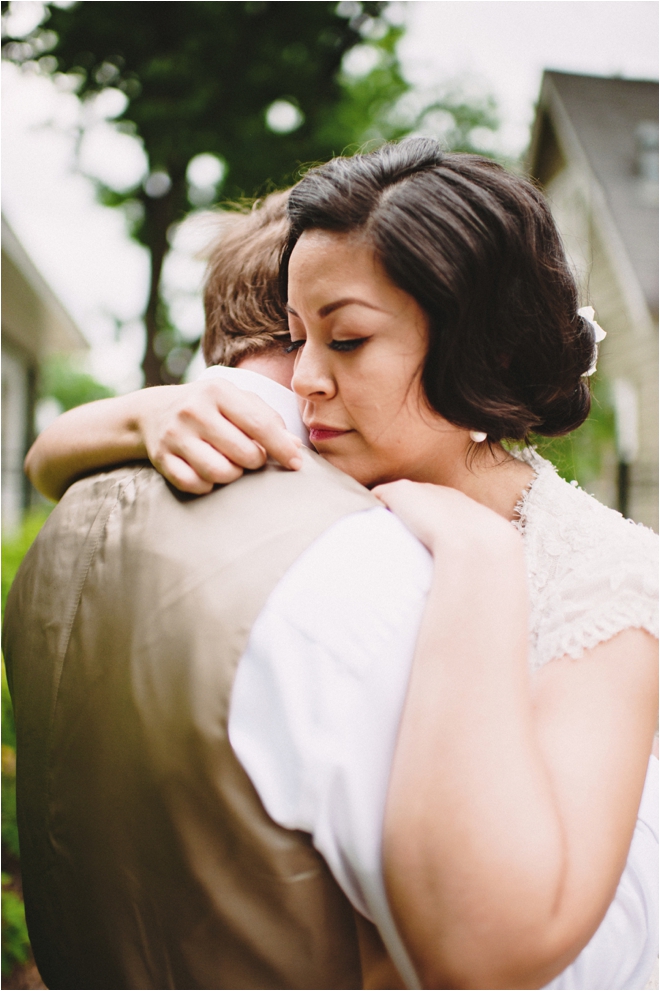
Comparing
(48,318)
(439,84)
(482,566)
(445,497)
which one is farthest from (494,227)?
(439,84)

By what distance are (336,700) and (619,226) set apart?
50.6 feet

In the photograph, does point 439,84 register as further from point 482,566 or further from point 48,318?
point 482,566

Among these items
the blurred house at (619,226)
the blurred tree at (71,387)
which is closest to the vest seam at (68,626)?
the blurred house at (619,226)

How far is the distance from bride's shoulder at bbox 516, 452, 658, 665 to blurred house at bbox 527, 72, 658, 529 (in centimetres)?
1196

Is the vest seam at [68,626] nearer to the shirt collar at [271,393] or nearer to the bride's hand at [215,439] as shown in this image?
the bride's hand at [215,439]

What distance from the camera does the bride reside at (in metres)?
1.03

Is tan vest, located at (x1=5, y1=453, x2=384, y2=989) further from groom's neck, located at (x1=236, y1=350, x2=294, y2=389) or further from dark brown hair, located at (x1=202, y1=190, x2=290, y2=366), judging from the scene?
dark brown hair, located at (x1=202, y1=190, x2=290, y2=366)

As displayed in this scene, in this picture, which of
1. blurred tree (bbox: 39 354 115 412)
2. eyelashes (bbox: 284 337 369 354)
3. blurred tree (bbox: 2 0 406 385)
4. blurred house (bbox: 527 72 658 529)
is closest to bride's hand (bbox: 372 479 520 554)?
eyelashes (bbox: 284 337 369 354)

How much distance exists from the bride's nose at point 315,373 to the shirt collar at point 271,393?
0.08 meters

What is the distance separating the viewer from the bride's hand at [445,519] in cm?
126

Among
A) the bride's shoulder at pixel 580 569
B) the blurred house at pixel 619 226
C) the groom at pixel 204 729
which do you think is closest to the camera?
the groom at pixel 204 729

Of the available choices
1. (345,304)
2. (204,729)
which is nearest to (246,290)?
(345,304)

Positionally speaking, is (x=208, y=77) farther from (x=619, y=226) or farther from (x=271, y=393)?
(x=271, y=393)

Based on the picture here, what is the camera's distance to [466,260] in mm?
1623
